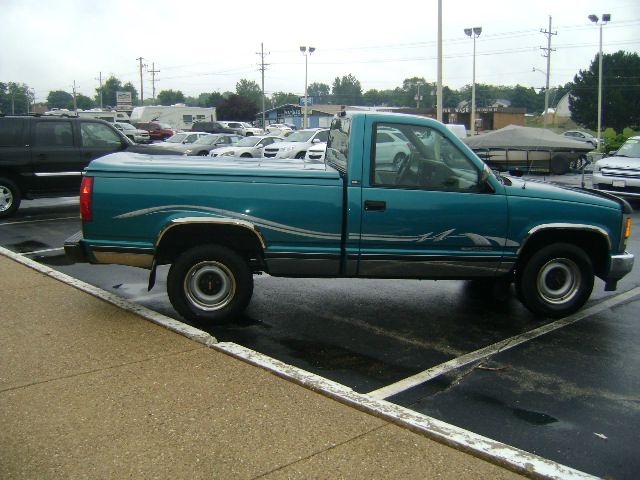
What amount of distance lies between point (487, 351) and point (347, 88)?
16027 centimetres

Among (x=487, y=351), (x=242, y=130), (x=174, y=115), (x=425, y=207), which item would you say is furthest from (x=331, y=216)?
(x=174, y=115)

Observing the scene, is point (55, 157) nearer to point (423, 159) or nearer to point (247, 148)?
point (423, 159)

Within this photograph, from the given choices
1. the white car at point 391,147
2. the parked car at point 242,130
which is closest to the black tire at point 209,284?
the white car at point 391,147

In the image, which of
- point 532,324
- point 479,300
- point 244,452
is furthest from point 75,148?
point 244,452

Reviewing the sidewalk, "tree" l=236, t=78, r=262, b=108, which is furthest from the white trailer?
"tree" l=236, t=78, r=262, b=108

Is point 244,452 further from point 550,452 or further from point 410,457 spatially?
point 550,452

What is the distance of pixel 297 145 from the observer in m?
24.6

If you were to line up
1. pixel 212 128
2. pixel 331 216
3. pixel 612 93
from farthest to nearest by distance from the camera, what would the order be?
1. pixel 612 93
2. pixel 212 128
3. pixel 331 216

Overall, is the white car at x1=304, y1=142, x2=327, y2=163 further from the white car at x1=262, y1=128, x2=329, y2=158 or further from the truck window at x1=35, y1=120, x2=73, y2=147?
the truck window at x1=35, y1=120, x2=73, y2=147

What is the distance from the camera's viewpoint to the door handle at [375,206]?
18.7 feet

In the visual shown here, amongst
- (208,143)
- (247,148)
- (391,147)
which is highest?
(208,143)

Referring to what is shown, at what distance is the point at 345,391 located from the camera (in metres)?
4.27

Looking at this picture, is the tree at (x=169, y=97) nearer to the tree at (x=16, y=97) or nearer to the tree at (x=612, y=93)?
the tree at (x=16, y=97)

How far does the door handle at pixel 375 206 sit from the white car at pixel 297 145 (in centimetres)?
1831
